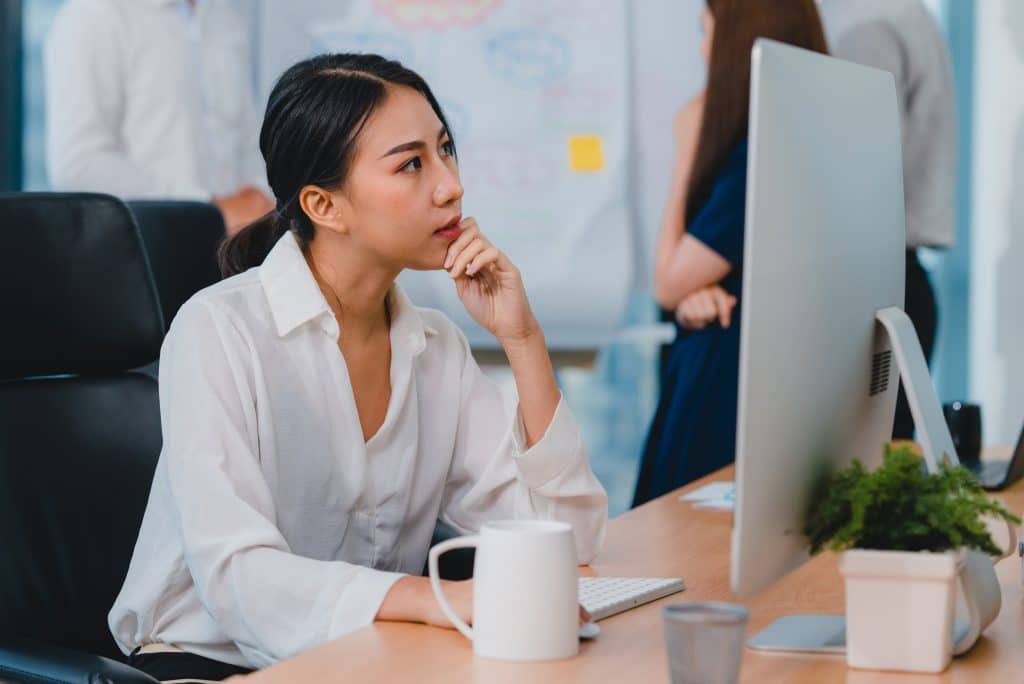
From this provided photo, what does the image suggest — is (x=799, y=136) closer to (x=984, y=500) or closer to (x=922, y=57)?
(x=984, y=500)

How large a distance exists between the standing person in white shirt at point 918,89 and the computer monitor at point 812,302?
2149 mm

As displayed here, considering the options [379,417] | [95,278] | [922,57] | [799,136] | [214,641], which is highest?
[922,57]

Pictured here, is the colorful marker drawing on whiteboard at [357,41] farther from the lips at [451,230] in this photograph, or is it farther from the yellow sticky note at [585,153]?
the lips at [451,230]

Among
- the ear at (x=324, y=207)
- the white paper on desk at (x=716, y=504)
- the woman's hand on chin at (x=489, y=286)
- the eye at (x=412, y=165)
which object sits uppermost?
the eye at (x=412, y=165)

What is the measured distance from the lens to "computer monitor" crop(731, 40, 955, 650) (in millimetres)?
950

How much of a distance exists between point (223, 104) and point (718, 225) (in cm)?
192

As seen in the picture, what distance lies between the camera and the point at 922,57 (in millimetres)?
3258

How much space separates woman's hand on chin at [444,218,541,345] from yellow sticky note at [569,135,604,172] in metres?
2.49

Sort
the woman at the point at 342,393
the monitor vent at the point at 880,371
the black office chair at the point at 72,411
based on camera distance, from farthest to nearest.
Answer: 1. the black office chair at the point at 72,411
2. the woman at the point at 342,393
3. the monitor vent at the point at 880,371

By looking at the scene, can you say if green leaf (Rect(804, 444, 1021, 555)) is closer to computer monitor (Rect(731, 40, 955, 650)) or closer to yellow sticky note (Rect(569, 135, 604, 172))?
computer monitor (Rect(731, 40, 955, 650))

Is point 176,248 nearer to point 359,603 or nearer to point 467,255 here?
point 467,255

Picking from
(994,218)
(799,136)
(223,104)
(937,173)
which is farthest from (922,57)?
(799,136)

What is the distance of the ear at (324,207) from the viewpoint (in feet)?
5.17

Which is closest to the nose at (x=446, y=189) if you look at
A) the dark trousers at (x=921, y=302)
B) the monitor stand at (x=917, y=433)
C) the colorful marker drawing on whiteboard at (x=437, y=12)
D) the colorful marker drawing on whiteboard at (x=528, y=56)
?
the monitor stand at (x=917, y=433)
